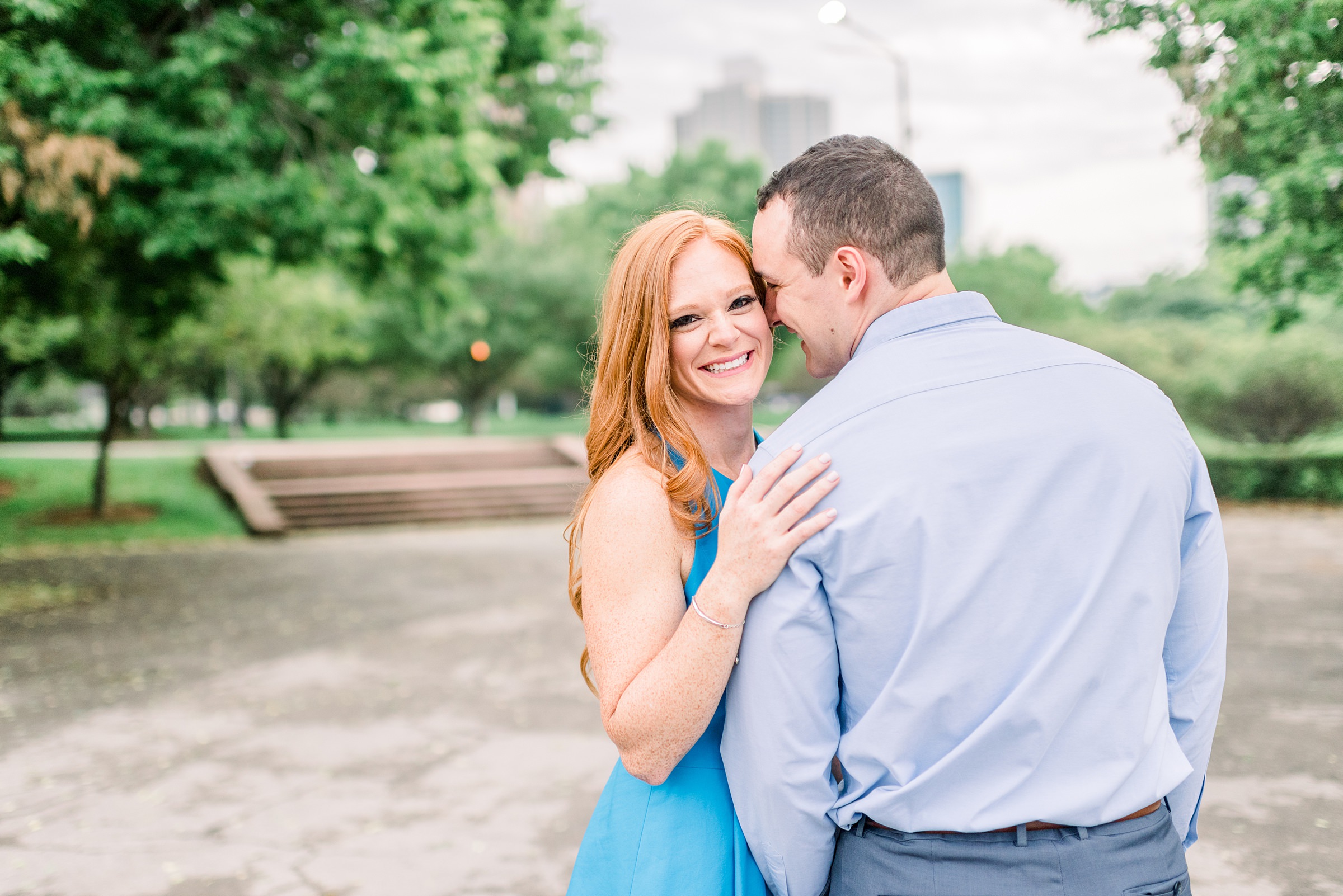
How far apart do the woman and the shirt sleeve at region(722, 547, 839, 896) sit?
45mm

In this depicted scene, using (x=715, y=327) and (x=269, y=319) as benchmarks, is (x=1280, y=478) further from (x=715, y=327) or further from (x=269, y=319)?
(x=269, y=319)

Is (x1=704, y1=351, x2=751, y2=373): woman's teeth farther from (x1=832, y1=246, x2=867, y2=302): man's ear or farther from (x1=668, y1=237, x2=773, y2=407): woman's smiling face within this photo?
(x1=832, y1=246, x2=867, y2=302): man's ear

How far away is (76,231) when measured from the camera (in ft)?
28.8

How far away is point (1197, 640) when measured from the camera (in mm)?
1685

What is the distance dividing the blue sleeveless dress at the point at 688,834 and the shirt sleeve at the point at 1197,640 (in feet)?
2.67

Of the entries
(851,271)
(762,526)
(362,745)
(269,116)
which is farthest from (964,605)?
(269,116)

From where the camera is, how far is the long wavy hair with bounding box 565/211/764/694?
6.26ft

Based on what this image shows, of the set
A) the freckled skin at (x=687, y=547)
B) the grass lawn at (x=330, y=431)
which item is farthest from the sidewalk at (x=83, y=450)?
the freckled skin at (x=687, y=547)

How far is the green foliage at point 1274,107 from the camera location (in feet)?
17.2

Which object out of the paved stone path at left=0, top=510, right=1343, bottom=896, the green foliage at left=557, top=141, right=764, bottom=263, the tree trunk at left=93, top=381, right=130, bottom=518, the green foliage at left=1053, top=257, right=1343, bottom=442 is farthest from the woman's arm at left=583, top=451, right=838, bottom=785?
the green foliage at left=557, top=141, right=764, bottom=263

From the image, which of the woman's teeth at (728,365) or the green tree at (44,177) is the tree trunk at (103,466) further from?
the woman's teeth at (728,365)

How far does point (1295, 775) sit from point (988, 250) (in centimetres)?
3547

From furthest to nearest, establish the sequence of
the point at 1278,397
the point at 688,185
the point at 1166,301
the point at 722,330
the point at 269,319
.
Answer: the point at 1166,301, the point at 688,185, the point at 269,319, the point at 1278,397, the point at 722,330

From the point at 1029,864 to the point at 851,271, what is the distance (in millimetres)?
1006
